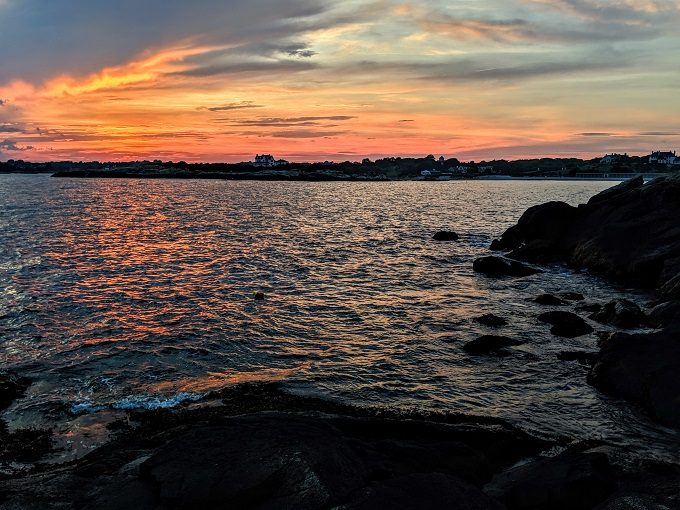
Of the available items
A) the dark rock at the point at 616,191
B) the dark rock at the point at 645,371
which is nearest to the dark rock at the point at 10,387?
the dark rock at the point at 645,371

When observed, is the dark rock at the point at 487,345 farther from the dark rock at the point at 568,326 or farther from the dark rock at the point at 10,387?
the dark rock at the point at 10,387

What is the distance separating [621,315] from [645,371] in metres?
7.81

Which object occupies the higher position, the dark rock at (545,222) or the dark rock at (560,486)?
the dark rock at (545,222)

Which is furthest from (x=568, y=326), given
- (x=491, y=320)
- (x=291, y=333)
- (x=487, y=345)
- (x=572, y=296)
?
(x=291, y=333)

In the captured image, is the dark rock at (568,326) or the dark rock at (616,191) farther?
the dark rock at (616,191)

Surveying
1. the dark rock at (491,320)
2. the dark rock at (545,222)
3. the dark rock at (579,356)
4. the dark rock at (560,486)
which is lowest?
the dark rock at (579,356)

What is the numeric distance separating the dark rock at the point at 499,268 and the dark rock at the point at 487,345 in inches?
563

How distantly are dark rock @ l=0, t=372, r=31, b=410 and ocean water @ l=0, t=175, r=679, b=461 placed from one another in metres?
0.42

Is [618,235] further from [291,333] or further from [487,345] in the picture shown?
[291,333]

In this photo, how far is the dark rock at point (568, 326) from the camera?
20.4 meters

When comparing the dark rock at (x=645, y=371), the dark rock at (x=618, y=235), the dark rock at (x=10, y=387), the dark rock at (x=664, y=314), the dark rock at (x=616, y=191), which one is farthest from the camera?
the dark rock at (x=616, y=191)

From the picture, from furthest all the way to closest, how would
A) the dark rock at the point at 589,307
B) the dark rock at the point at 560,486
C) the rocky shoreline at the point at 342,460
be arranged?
the dark rock at the point at 589,307 < the dark rock at the point at 560,486 < the rocky shoreline at the point at 342,460

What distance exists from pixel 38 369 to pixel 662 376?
18410mm

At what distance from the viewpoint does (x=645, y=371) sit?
14.3 meters
